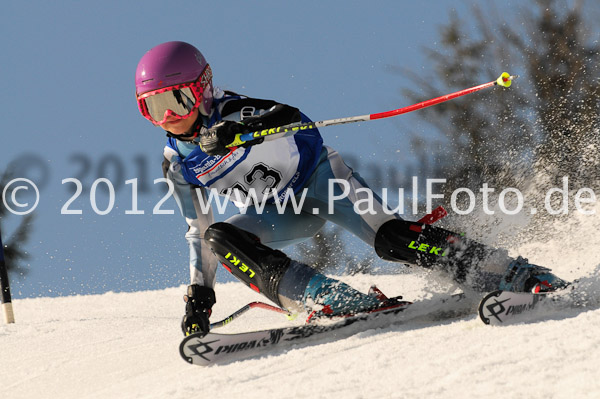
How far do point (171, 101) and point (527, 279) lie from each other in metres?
1.94

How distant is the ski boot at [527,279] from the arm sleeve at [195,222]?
1.57 m

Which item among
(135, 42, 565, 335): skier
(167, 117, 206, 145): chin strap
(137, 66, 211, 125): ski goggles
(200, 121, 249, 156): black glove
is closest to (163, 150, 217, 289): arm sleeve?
(135, 42, 565, 335): skier

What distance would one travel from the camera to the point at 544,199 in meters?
7.70

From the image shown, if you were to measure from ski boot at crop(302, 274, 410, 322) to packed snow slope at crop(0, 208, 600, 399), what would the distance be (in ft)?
0.60

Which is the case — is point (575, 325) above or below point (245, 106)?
below

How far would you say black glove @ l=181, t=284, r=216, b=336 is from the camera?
3.68 m

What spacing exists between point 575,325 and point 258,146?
5.94 ft

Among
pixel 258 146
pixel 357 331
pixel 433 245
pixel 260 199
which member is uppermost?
pixel 258 146

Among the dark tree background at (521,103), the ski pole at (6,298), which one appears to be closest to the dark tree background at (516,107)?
the dark tree background at (521,103)

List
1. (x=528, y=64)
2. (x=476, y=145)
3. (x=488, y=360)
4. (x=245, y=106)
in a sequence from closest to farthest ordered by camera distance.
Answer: (x=488, y=360) < (x=245, y=106) < (x=476, y=145) < (x=528, y=64)

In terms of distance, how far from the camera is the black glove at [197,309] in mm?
3680

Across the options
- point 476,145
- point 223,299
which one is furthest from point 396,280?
point 476,145

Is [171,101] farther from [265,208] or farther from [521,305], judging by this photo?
[521,305]

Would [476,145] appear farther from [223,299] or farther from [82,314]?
[82,314]
